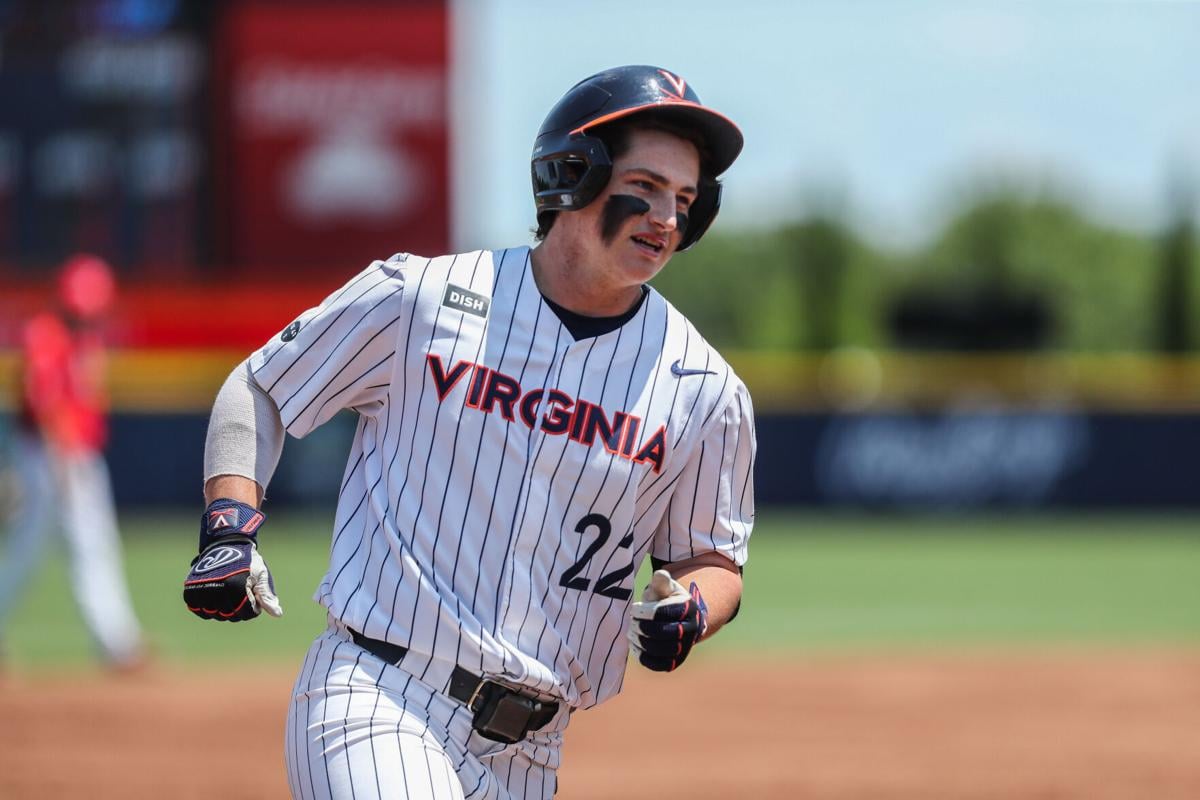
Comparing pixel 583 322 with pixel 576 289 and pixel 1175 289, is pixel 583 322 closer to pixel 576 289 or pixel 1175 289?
pixel 576 289

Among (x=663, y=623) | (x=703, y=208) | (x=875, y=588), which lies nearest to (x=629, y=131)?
(x=703, y=208)

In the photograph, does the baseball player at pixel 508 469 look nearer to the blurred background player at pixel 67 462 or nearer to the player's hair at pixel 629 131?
the player's hair at pixel 629 131

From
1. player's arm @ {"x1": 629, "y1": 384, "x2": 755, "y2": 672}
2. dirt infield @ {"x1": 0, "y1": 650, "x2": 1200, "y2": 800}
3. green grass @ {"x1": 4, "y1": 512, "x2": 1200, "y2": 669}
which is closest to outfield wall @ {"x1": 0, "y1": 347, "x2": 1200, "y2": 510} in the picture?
green grass @ {"x1": 4, "y1": 512, "x2": 1200, "y2": 669}

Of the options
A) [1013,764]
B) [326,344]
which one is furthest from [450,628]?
[1013,764]

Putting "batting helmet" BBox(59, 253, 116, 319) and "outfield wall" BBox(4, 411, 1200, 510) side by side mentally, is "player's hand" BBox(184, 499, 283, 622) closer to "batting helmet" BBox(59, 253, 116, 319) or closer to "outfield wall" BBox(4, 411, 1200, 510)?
"batting helmet" BBox(59, 253, 116, 319)

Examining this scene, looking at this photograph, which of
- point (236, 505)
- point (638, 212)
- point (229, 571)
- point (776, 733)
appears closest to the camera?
point (229, 571)

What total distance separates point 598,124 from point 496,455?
2.05ft

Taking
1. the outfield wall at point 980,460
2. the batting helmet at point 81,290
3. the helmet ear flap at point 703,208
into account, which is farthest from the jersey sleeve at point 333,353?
the outfield wall at point 980,460

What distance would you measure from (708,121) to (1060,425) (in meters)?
15.8

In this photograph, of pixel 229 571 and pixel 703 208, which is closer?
pixel 229 571

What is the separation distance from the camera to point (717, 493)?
3.24 meters

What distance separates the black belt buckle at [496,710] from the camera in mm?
3033

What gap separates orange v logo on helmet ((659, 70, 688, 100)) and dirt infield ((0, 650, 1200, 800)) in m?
4.09

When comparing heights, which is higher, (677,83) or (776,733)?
(677,83)
